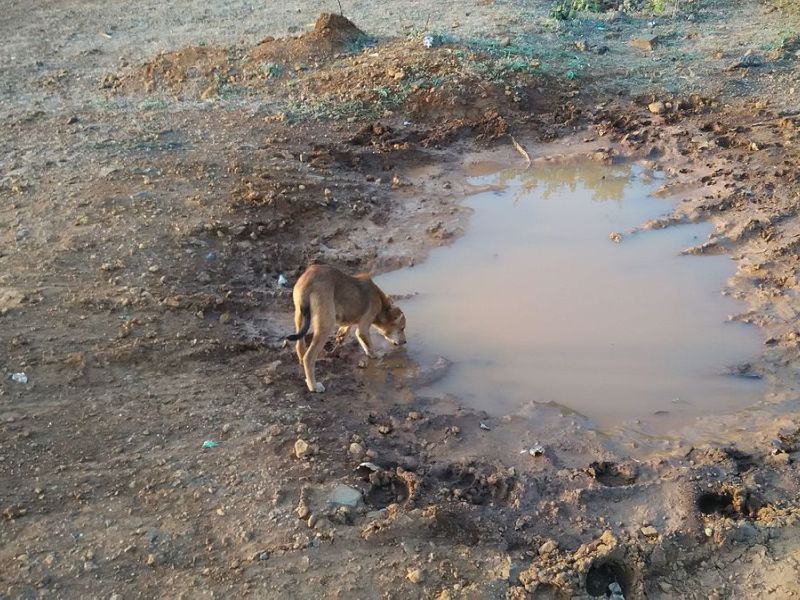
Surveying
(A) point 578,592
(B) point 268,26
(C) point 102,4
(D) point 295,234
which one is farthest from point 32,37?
(A) point 578,592

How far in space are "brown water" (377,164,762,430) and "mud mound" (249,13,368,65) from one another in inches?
196

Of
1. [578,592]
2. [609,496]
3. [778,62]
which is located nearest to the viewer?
[578,592]

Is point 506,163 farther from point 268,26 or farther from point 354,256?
point 268,26

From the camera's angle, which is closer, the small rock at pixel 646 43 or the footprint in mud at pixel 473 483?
the footprint in mud at pixel 473 483

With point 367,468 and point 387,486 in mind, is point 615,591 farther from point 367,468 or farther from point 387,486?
point 367,468

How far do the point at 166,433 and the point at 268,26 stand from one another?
12.2 metres

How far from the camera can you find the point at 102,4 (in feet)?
58.0

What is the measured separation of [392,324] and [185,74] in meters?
8.05

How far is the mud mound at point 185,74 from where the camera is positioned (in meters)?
12.4

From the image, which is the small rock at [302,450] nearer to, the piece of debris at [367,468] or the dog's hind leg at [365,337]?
the piece of debris at [367,468]

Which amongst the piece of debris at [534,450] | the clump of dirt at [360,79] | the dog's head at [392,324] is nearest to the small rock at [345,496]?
the piece of debris at [534,450]

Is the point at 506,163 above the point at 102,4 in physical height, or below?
below

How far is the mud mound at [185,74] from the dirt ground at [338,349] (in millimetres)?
54

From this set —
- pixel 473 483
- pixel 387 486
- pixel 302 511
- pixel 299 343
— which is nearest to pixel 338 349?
pixel 299 343
